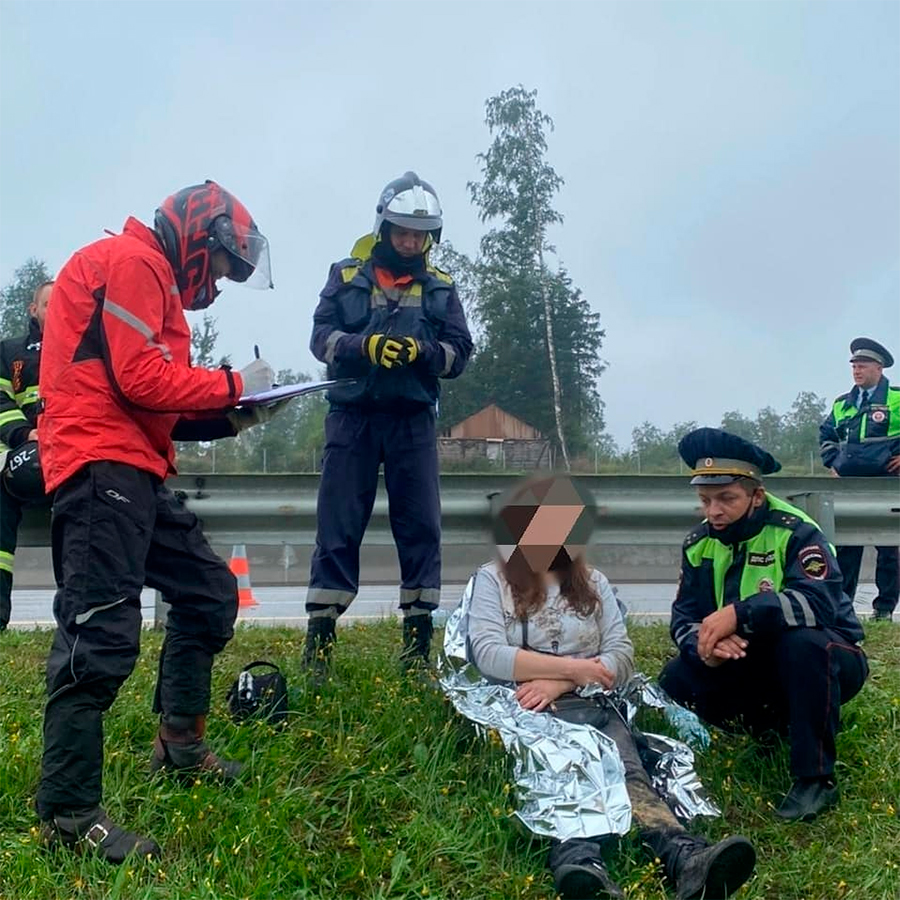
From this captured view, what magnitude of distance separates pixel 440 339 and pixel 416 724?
1.77 metres

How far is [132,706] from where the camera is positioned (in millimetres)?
3912

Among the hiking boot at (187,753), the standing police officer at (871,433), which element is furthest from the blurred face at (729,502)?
the standing police officer at (871,433)

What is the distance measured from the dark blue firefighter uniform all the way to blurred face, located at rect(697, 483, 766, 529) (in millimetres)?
1286

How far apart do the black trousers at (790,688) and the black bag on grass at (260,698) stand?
5.28 feet

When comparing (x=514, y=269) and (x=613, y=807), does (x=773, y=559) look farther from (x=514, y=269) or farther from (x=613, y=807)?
(x=514, y=269)

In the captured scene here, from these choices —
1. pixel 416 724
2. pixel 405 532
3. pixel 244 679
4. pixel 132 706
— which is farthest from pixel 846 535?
pixel 132 706

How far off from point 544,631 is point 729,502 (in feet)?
2.98

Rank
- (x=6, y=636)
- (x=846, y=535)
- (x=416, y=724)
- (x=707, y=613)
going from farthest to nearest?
(x=846, y=535) → (x=6, y=636) → (x=707, y=613) → (x=416, y=724)

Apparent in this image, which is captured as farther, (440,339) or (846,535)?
(846,535)

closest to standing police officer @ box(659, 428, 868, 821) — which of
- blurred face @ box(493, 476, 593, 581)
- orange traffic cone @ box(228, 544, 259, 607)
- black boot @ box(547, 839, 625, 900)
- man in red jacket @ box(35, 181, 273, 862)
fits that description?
blurred face @ box(493, 476, 593, 581)

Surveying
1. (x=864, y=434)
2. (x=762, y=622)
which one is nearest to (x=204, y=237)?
(x=762, y=622)

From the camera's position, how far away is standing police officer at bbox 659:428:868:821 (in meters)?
3.59

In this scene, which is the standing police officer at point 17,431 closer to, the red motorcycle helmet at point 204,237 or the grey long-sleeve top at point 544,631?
the red motorcycle helmet at point 204,237

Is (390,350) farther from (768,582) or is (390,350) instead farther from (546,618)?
(768,582)
